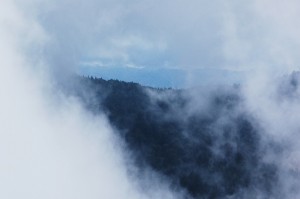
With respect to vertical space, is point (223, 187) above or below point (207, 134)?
below

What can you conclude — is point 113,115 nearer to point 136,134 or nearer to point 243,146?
point 136,134

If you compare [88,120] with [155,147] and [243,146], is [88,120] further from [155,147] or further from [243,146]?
[243,146]

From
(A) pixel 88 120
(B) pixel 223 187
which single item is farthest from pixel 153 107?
(B) pixel 223 187

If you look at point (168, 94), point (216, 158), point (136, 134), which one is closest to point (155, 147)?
point (136, 134)

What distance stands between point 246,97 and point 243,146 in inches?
1109

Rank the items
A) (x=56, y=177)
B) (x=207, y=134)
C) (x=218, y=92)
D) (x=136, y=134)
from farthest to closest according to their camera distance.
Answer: (x=218, y=92), (x=207, y=134), (x=136, y=134), (x=56, y=177)

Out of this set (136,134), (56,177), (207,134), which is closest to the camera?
(56,177)

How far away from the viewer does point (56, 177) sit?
14938cm

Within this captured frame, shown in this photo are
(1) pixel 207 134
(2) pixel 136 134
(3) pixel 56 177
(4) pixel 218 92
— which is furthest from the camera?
(4) pixel 218 92

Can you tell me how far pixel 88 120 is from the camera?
17212 centimetres

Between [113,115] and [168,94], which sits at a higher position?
[168,94]

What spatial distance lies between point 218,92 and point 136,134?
125 feet

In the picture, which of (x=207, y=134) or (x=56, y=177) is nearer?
(x=56, y=177)

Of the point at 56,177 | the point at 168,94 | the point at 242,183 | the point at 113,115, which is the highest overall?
the point at 168,94
